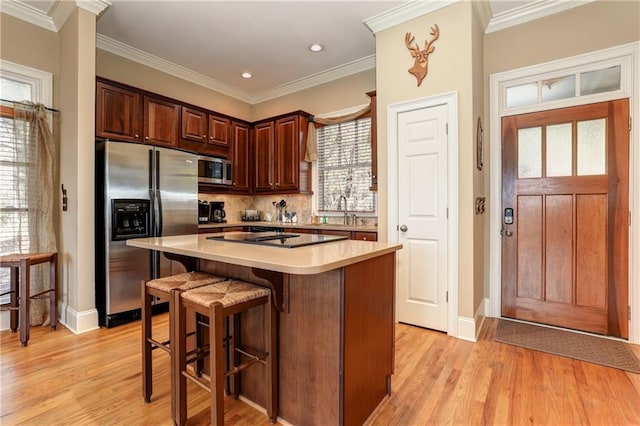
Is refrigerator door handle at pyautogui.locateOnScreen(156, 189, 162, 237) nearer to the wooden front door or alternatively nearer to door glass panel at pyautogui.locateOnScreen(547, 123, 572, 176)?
the wooden front door

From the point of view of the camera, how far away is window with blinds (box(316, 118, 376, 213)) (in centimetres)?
427

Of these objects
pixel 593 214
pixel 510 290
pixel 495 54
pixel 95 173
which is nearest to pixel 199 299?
pixel 95 173

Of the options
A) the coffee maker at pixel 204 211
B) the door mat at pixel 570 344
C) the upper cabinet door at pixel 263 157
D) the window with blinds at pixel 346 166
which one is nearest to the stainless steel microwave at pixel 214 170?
the coffee maker at pixel 204 211

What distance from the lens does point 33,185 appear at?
302 centimetres

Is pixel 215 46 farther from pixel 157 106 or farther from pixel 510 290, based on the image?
pixel 510 290

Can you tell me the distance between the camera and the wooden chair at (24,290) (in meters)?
2.62

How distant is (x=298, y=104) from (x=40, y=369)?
4190 millimetres

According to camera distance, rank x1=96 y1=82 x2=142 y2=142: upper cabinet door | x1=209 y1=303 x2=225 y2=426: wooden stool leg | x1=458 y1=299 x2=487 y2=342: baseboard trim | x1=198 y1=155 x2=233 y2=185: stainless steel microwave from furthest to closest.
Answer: x1=198 y1=155 x2=233 y2=185: stainless steel microwave
x1=96 y1=82 x2=142 y2=142: upper cabinet door
x1=458 y1=299 x2=487 y2=342: baseboard trim
x1=209 y1=303 x2=225 y2=426: wooden stool leg

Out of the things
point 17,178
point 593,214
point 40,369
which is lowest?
point 40,369

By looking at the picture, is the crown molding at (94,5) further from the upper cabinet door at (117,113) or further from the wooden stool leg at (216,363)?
the wooden stool leg at (216,363)

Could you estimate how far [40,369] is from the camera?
2230 millimetres

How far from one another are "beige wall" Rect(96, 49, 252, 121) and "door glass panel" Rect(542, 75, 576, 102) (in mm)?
4195

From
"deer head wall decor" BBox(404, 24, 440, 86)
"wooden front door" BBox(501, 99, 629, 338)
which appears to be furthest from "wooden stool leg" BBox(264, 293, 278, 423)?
"wooden front door" BBox(501, 99, 629, 338)

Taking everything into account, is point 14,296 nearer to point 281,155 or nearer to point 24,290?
point 24,290
